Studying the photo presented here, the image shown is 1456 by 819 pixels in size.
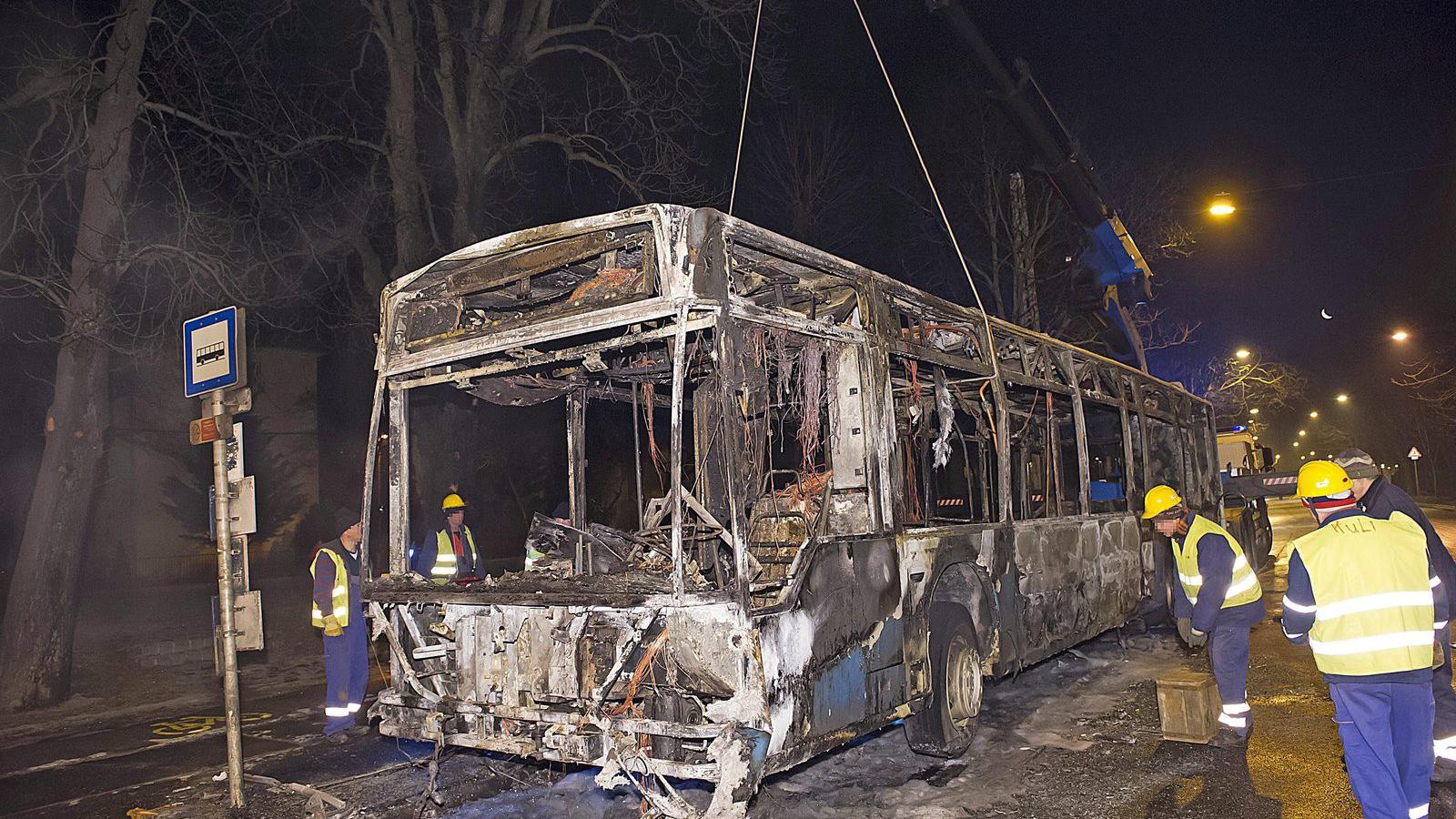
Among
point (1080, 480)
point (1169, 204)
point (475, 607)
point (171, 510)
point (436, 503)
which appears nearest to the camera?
point (475, 607)

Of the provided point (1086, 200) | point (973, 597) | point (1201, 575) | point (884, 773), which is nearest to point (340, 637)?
point (884, 773)

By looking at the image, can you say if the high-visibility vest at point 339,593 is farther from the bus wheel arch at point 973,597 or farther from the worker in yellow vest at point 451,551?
the bus wheel arch at point 973,597

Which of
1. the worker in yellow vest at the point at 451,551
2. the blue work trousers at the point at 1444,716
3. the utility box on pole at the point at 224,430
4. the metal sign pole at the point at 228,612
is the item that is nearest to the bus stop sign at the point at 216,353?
the utility box on pole at the point at 224,430

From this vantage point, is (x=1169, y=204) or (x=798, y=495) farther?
(x=1169, y=204)

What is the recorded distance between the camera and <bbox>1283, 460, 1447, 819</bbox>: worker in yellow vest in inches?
163

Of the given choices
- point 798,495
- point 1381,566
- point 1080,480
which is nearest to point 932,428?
point 1080,480

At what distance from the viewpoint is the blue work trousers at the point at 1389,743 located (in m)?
4.14

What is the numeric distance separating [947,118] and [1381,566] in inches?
809

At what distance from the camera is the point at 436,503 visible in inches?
496

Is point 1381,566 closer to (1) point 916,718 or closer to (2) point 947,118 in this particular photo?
(1) point 916,718

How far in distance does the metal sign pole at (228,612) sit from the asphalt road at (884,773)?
28 centimetres

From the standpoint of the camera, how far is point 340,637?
7.86 m

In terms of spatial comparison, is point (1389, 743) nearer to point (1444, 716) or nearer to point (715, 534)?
point (1444, 716)

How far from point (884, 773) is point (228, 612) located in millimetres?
4564
